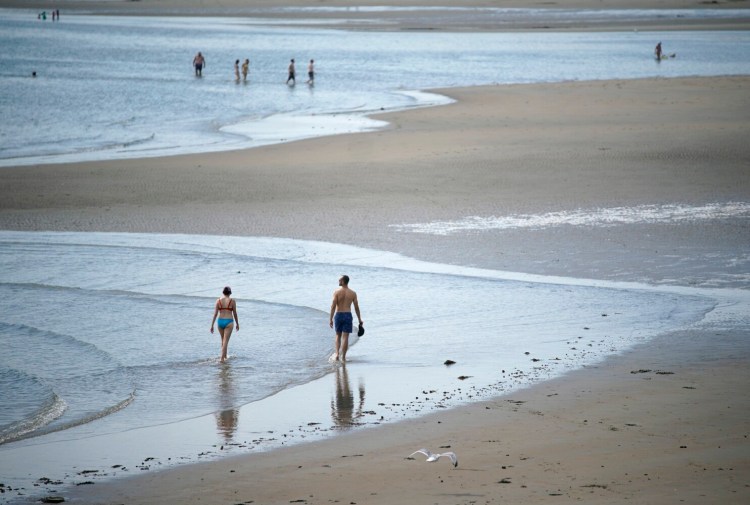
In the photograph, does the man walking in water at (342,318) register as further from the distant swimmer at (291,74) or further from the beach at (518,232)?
the distant swimmer at (291,74)

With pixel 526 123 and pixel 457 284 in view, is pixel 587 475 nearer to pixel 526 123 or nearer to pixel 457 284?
pixel 457 284

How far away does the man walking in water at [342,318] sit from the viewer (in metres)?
13.7

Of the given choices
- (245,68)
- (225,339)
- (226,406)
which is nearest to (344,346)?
(225,339)

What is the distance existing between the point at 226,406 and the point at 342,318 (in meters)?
2.25

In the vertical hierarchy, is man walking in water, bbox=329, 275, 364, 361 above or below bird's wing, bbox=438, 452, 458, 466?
above

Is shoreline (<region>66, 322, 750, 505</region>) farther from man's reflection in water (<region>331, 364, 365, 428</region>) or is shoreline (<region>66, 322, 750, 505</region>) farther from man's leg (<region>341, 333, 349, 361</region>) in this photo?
man's leg (<region>341, 333, 349, 361</region>)

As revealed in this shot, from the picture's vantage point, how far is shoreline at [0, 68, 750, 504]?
30.3ft

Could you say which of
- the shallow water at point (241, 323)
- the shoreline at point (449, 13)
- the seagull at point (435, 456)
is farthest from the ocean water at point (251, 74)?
the seagull at point (435, 456)

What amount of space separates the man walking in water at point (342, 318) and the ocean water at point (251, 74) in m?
18.6

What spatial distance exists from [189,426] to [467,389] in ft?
10.9

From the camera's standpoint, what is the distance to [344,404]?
1205 cm

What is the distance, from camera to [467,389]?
12.3 metres

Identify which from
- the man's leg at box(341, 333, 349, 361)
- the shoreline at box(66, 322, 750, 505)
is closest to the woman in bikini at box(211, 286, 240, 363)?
the man's leg at box(341, 333, 349, 361)

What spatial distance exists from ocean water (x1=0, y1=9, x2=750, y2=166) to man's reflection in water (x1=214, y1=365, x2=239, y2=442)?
1893cm
